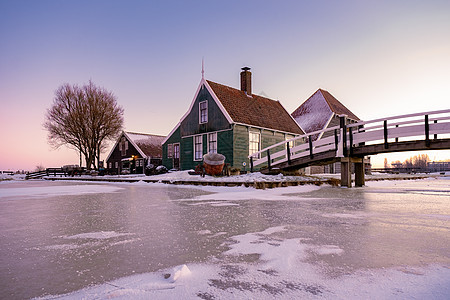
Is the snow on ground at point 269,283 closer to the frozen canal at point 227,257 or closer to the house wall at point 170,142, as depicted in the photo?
the frozen canal at point 227,257

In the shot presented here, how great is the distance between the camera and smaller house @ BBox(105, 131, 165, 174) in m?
31.3

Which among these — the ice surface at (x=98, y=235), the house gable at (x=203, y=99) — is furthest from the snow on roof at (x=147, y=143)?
the ice surface at (x=98, y=235)

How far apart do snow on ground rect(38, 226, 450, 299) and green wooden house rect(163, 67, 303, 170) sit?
15.8 meters

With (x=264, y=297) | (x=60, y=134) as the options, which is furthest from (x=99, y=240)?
(x=60, y=134)

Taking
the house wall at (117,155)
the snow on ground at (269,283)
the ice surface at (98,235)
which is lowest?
the ice surface at (98,235)

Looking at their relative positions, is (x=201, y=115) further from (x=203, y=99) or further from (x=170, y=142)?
(x=170, y=142)

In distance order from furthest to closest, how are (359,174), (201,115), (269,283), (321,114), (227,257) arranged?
(321,114) < (201,115) < (359,174) < (227,257) < (269,283)

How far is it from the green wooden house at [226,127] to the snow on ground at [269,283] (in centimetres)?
1579

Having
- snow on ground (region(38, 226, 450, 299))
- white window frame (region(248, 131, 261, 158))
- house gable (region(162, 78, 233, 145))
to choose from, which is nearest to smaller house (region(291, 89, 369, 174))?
white window frame (region(248, 131, 261, 158))

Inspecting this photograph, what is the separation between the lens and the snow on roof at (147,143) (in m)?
31.9

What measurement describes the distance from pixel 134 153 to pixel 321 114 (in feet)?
68.6

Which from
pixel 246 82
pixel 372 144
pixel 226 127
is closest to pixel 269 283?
pixel 372 144

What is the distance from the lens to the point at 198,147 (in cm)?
2102

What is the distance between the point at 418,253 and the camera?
9.57 feet
